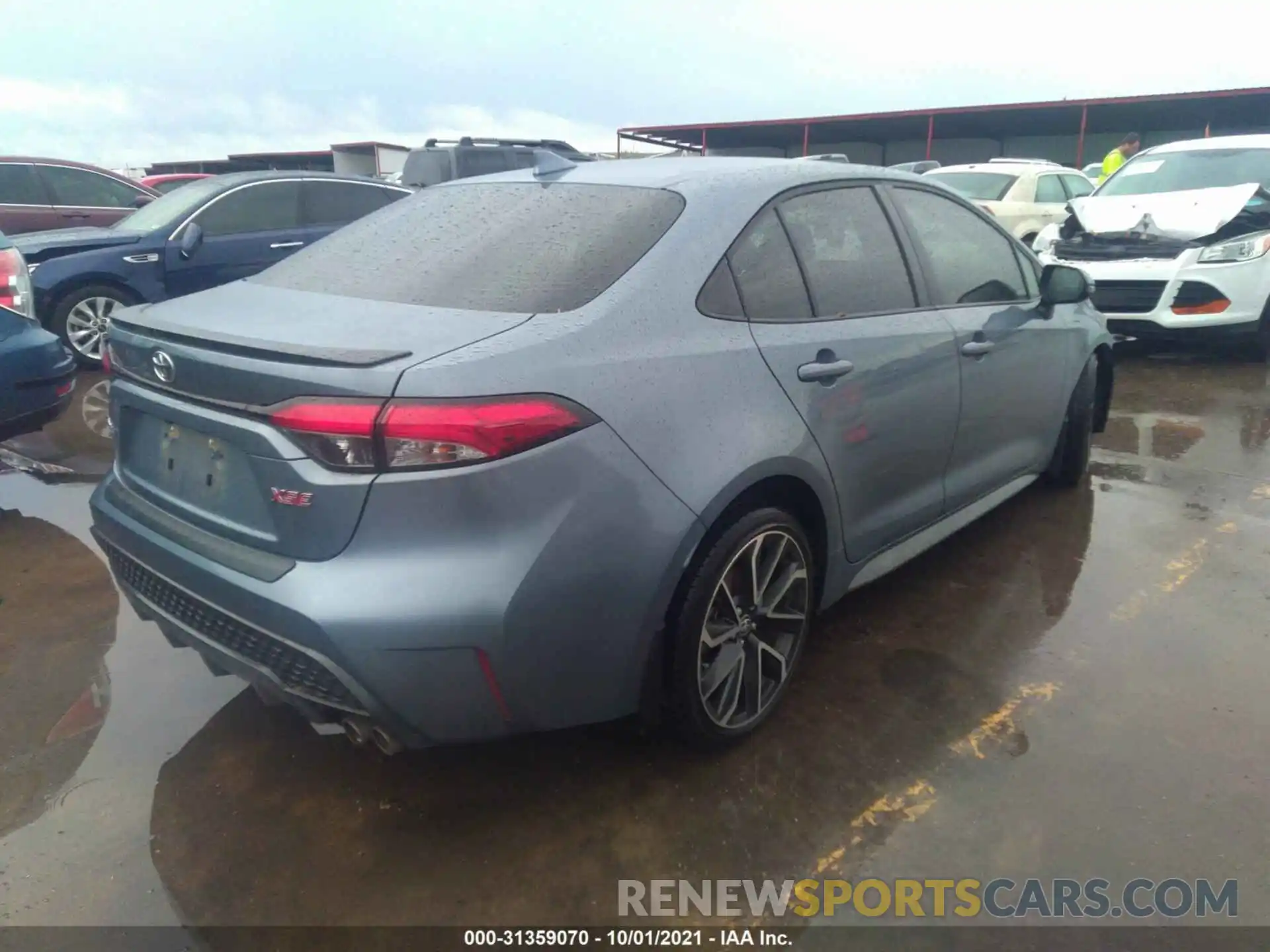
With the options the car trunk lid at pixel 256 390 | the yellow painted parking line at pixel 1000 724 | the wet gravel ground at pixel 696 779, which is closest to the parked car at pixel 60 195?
the wet gravel ground at pixel 696 779

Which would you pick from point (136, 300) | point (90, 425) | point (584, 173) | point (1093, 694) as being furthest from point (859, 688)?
point (136, 300)

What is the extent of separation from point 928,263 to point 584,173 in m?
1.25

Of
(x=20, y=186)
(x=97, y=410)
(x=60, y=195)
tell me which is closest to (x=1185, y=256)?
(x=97, y=410)

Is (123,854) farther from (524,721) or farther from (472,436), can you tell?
(472,436)

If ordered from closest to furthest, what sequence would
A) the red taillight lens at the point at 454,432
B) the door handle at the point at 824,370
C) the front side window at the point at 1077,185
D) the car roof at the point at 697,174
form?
1. the red taillight lens at the point at 454,432
2. the door handle at the point at 824,370
3. the car roof at the point at 697,174
4. the front side window at the point at 1077,185

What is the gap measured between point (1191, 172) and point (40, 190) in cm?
1135

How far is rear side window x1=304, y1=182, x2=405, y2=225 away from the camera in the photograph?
8.09m

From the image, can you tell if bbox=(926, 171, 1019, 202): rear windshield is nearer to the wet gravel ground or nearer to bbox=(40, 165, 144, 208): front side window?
the wet gravel ground

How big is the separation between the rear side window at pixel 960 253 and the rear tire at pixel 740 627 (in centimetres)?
122

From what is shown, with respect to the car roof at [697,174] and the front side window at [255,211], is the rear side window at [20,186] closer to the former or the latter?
the front side window at [255,211]

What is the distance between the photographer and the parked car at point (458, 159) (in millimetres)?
11336

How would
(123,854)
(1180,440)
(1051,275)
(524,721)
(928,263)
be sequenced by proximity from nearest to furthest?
(524,721) < (123,854) < (928,263) < (1051,275) < (1180,440)

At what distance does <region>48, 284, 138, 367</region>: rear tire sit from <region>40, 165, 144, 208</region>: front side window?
12.5 feet

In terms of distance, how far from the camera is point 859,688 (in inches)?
115
